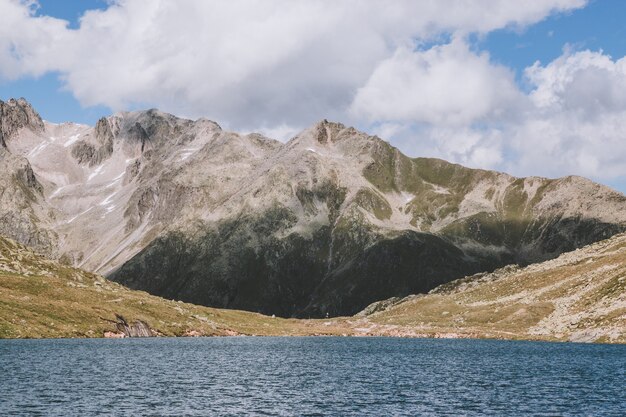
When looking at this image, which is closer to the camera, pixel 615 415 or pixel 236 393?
pixel 615 415

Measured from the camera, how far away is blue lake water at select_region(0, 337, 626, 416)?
59.7 metres

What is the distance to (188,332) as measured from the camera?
166625 mm

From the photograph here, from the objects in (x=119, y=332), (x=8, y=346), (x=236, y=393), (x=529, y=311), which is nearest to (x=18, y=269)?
(x=119, y=332)

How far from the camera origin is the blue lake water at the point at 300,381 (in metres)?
59.7

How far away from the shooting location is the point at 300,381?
263 feet

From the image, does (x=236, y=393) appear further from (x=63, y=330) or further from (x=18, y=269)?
(x=18, y=269)

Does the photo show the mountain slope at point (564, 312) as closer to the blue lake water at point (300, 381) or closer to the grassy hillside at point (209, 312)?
the grassy hillside at point (209, 312)

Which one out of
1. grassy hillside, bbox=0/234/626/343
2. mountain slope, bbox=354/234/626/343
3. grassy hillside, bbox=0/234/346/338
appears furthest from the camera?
mountain slope, bbox=354/234/626/343

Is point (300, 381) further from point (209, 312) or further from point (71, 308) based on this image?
point (209, 312)

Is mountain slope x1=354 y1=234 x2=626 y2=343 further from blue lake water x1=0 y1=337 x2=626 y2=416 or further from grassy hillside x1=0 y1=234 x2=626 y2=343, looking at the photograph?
blue lake water x1=0 y1=337 x2=626 y2=416

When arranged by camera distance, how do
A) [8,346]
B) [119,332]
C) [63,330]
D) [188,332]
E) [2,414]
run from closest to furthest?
[2,414] → [8,346] → [63,330] → [119,332] → [188,332]

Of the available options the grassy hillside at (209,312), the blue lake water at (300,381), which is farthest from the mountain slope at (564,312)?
the blue lake water at (300,381)

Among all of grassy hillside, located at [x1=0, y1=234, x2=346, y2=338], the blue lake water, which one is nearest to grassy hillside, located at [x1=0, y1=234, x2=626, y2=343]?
grassy hillside, located at [x1=0, y1=234, x2=346, y2=338]

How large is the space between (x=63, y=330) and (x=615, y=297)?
123 metres
